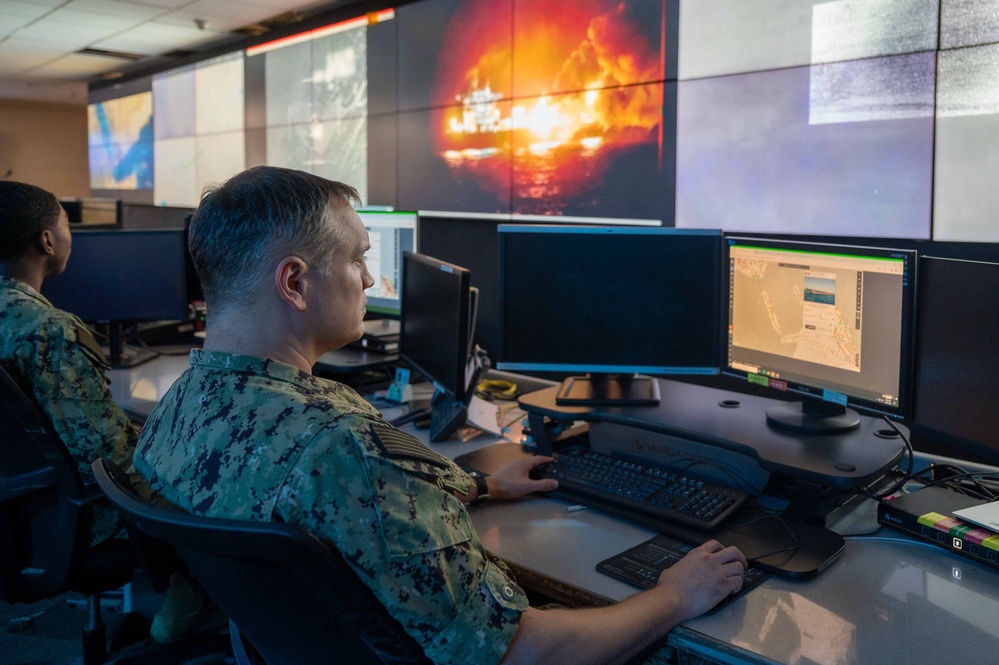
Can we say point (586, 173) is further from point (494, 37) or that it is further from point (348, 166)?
point (348, 166)

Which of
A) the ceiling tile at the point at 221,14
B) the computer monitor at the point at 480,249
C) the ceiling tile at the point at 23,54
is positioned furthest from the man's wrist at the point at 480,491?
the ceiling tile at the point at 23,54

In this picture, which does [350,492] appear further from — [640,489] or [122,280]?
[122,280]

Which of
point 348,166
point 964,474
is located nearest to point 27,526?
point 964,474

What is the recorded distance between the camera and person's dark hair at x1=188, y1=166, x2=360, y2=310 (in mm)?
1050

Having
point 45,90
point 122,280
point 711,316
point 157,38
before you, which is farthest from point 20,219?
point 45,90

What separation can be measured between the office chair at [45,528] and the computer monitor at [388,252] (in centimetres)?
126

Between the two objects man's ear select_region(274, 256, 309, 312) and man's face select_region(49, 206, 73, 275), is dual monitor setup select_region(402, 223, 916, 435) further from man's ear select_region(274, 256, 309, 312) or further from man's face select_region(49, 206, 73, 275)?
man's face select_region(49, 206, 73, 275)

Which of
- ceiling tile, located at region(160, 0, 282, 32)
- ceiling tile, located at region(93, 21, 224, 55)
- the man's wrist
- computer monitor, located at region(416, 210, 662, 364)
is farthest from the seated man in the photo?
ceiling tile, located at region(93, 21, 224, 55)

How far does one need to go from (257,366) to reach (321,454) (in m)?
0.20

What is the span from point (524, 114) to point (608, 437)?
8.00 ft

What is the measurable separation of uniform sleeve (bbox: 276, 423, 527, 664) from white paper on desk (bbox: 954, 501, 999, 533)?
897mm

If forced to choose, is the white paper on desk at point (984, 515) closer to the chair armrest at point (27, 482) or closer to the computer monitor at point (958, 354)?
the computer monitor at point (958, 354)

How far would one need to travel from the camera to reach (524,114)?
3.88m

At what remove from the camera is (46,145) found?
37.7ft
